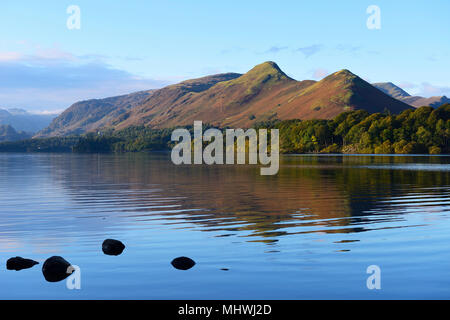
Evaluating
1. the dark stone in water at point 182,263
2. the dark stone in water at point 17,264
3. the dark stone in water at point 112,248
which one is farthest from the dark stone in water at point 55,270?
the dark stone in water at point 182,263

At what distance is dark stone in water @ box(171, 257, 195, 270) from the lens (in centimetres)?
2266

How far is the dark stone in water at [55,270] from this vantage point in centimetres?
2127

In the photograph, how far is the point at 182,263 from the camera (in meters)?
22.7

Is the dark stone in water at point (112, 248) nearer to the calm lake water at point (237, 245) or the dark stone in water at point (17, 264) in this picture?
the calm lake water at point (237, 245)

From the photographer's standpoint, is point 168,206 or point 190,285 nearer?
point 190,285

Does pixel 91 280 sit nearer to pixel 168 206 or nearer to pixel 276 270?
pixel 276 270

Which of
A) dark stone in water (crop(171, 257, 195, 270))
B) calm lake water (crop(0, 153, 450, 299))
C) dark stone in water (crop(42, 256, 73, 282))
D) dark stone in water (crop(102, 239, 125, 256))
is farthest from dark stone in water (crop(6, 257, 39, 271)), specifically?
dark stone in water (crop(171, 257, 195, 270))

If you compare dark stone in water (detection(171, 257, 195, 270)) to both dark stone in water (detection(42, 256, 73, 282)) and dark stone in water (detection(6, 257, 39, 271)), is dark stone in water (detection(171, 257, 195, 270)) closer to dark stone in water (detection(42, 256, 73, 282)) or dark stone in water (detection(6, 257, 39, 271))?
dark stone in water (detection(42, 256, 73, 282))

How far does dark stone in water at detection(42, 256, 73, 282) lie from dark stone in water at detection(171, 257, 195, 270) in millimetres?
4837

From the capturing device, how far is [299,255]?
2502 cm

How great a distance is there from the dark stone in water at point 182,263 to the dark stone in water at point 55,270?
484cm

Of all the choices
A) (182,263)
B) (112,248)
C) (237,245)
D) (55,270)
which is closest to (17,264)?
(55,270)
